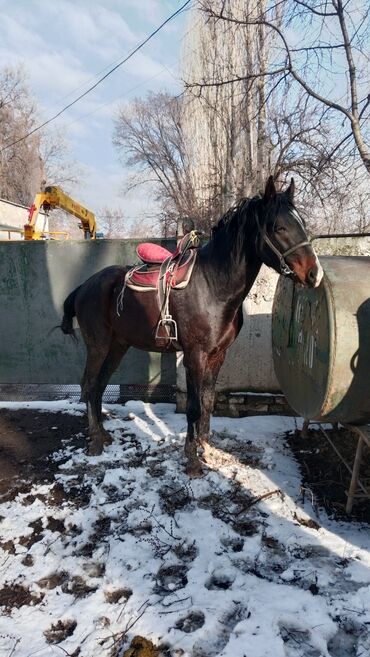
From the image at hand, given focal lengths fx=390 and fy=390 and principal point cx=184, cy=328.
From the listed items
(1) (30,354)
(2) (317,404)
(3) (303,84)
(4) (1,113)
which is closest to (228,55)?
(3) (303,84)

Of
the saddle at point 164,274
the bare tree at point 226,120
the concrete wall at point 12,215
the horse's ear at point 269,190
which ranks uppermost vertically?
the bare tree at point 226,120

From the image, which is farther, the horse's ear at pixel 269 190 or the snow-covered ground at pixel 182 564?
the horse's ear at pixel 269 190

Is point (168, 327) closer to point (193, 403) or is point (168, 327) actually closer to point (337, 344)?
point (193, 403)

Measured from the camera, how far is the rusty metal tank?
8.39ft

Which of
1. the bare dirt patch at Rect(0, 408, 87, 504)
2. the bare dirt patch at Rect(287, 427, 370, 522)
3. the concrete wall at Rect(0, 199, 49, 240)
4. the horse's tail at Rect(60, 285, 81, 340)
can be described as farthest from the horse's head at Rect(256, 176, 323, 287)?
the concrete wall at Rect(0, 199, 49, 240)

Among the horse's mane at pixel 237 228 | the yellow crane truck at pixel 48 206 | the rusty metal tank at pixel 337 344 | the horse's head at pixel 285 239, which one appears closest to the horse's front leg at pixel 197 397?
the rusty metal tank at pixel 337 344

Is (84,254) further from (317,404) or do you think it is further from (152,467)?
(317,404)

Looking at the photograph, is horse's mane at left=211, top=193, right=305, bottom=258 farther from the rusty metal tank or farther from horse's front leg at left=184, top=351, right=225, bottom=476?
horse's front leg at left=184, top=351, right=225, bottom=476

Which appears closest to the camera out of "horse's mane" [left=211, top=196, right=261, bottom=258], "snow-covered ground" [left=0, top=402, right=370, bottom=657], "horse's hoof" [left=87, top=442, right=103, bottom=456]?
"snow-covered ground" [left=0, top=402, right=370, bottom=657]

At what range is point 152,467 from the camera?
3.63 meters

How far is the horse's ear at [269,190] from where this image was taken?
288 centimetres

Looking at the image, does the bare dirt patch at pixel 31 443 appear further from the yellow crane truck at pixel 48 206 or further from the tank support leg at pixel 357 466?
the yellow crane truck at pixel 48 206

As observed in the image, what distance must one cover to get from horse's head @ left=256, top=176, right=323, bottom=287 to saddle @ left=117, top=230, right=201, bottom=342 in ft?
2.53

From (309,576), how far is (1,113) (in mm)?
38754
